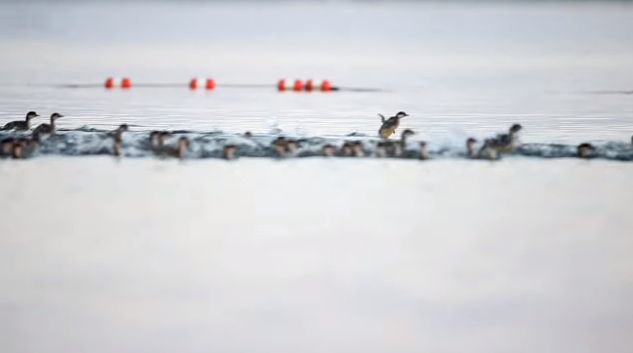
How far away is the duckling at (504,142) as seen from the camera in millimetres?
9875

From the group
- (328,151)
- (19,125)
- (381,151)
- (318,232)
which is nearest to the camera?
(318,232)

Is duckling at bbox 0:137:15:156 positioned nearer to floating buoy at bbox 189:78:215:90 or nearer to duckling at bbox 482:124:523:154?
duckling at bbox 482:124:523:154

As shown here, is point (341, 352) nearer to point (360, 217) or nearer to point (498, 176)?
point (360, 217)

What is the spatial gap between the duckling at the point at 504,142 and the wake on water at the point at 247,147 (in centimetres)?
6

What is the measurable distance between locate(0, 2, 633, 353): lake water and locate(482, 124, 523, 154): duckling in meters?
0.12

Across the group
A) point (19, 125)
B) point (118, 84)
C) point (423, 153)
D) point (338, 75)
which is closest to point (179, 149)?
point (19, 125)

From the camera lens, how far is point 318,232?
7.25m

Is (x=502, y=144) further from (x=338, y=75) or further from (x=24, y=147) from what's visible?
(x=338, y=75)

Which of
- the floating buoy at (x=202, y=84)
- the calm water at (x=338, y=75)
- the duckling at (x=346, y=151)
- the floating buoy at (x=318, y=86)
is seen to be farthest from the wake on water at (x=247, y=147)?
the floating buoy at (x=202, y=84)

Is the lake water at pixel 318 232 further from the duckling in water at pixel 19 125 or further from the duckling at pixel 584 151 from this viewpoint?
the duckling in water at pixel 19 125

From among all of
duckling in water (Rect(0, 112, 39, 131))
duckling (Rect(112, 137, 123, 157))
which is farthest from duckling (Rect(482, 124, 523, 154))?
duckling in water (Rect(0, 112, 39, 131))

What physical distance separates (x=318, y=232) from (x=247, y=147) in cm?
289

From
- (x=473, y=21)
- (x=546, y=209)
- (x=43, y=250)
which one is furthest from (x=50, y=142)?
(x=473, y=21)

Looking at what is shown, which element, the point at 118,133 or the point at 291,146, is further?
the point at 118,133
